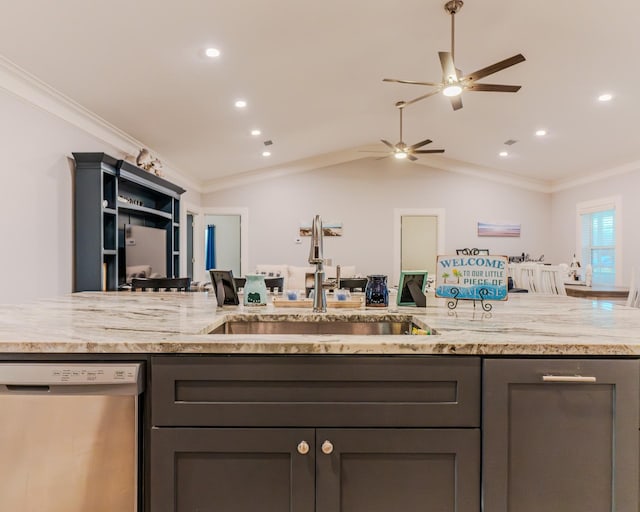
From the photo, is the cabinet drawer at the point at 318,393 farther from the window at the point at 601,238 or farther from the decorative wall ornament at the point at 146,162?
the window at the point at 601,238

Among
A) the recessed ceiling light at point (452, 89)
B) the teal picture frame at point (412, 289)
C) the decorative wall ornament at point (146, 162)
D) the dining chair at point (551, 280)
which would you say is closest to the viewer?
the teal picture frame at point (412, 289)

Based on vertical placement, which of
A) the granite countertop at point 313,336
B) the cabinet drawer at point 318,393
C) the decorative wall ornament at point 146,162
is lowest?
the cabinet drawer at point 318,393

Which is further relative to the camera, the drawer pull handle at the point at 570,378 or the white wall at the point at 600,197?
the white wall at the point at 600,197

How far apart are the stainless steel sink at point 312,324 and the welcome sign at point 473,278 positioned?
0.22 metres

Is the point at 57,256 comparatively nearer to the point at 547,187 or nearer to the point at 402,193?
the point at 402,193

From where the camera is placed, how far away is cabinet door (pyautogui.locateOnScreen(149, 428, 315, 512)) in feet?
3.58

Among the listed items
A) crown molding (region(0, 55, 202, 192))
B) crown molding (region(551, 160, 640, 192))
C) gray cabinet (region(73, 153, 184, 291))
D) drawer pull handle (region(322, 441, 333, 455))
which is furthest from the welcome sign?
crown molding (region(551, 160, 640, 192))

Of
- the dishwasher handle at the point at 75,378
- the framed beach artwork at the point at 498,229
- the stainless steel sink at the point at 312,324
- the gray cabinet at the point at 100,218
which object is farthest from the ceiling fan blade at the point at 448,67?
the framed beach artwork at the point at 498,229

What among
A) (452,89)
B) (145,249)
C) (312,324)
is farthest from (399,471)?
(145,249)

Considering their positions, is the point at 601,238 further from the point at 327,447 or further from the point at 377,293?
the point at 327,447

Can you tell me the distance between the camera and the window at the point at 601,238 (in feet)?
19.4

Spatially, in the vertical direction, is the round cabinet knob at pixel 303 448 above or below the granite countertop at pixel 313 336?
below

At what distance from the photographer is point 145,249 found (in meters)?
4.52

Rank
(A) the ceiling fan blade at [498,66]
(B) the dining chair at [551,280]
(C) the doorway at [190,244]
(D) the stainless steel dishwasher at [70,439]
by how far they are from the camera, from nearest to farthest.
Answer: (D) the stainless steel dishwasher at [70,439]
(A) the ceiling fan blade at [498,66]
(B) the dining chair at [551,280]
(C) the doorway at [190,244]
